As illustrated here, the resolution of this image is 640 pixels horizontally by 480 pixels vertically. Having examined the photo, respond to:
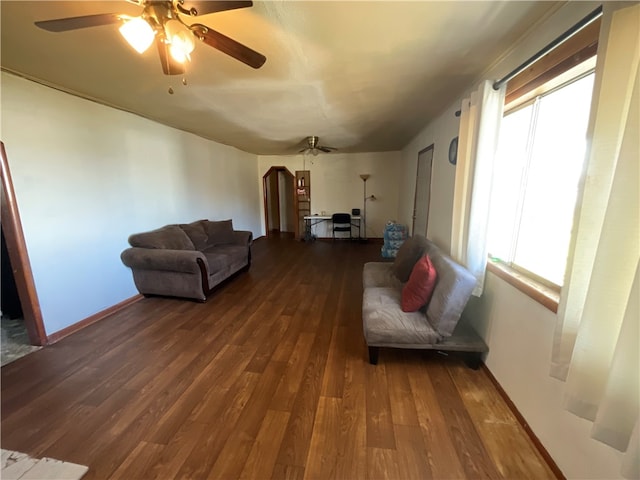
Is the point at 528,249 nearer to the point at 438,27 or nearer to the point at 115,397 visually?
the point at 438,27

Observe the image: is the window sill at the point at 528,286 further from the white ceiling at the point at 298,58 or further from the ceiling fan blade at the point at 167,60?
the ceiling fan blade at the point at 167,60

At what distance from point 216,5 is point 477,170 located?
73.8 inches

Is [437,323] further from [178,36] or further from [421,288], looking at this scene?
[178,36]

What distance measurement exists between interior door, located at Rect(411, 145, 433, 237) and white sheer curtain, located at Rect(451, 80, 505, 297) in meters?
1.68

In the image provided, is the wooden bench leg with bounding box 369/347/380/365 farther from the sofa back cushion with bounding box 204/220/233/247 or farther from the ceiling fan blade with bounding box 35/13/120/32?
the sofa back cushion with bounding box 204/220/233/247

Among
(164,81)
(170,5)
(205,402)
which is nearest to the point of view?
(170,5)

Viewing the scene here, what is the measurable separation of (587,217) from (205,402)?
2266mm

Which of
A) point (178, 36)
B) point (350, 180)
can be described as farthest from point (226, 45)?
point (350, 180)

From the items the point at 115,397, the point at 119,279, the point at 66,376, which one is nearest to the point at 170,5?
the point at 115,397

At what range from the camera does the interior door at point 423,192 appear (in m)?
3.96

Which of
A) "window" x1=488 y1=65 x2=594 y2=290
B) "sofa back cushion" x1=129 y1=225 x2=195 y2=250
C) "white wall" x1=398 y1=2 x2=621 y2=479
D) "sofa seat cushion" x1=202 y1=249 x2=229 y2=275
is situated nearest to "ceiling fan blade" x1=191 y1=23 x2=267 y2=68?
"white wall" x1=398 y1=2 x2=621 y2=479

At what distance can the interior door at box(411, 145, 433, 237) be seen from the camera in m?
3.96

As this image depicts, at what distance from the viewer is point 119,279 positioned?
10.5 ft

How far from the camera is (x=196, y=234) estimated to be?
414 cm
